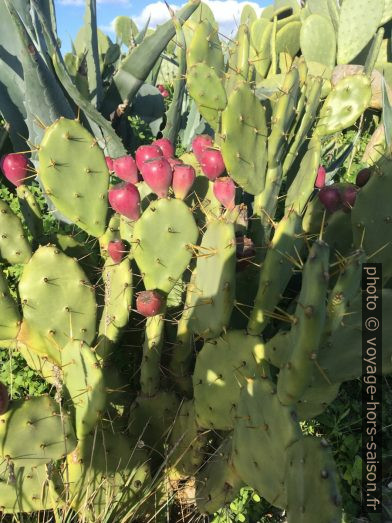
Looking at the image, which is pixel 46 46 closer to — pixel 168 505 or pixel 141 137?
pixel 141 137

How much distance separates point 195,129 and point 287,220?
5.87ft

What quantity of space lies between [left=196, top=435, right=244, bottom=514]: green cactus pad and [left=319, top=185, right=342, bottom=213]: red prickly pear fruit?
882mm

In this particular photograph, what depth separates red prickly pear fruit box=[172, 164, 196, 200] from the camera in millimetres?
1738

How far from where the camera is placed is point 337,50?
4.84 meters

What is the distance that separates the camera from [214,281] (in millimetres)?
1568

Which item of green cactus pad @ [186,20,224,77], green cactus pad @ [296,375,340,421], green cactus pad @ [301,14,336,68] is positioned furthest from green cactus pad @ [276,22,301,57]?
green cactus pad @ [296,375,340,421]

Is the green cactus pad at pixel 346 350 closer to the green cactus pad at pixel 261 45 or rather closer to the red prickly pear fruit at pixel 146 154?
the red prickly pear fruit at pixel 146 154

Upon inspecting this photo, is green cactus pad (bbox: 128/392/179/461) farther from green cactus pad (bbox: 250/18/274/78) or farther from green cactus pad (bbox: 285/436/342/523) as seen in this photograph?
green cactus pad (bbox: 250/18/274/78)

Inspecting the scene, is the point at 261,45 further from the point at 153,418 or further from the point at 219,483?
the point at 219,483

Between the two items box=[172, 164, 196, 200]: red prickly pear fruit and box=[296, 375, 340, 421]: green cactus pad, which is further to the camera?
box=[172, 164, 196, 200]: red prickly pear fruit

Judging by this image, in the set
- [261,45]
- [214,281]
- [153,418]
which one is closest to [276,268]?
[214,281]

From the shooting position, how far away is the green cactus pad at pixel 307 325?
106cm

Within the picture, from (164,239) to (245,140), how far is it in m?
0.46

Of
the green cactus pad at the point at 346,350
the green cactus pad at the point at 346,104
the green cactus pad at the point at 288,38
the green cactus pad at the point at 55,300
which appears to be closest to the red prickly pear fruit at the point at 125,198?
the green cactus pad at the point at 55,300
